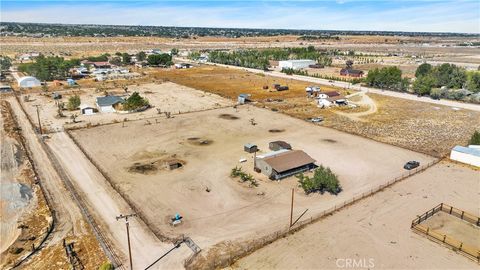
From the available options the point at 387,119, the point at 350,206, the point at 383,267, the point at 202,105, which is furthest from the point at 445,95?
the point at 383,267

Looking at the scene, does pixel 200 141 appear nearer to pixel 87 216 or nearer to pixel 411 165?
pixel 87 216

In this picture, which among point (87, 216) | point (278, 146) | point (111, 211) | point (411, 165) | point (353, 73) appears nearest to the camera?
point (87, 216)

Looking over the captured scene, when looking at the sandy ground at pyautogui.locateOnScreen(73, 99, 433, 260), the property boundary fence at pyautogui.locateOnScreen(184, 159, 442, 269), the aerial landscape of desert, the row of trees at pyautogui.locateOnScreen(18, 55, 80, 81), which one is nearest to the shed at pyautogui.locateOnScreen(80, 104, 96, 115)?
the aerial landscape of desert

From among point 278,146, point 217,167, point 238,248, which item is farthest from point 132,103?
point 238,248

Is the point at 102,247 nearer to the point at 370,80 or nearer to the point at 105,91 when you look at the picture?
the point at 105,91

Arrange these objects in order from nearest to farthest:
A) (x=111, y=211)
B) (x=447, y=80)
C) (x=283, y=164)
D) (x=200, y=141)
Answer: (x=111, y=211)
(x=283, y=164)
(x=200, y=141)
(x=447, y=80)

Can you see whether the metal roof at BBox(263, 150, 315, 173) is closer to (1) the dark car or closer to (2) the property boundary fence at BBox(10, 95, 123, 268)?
(1) the dark car
